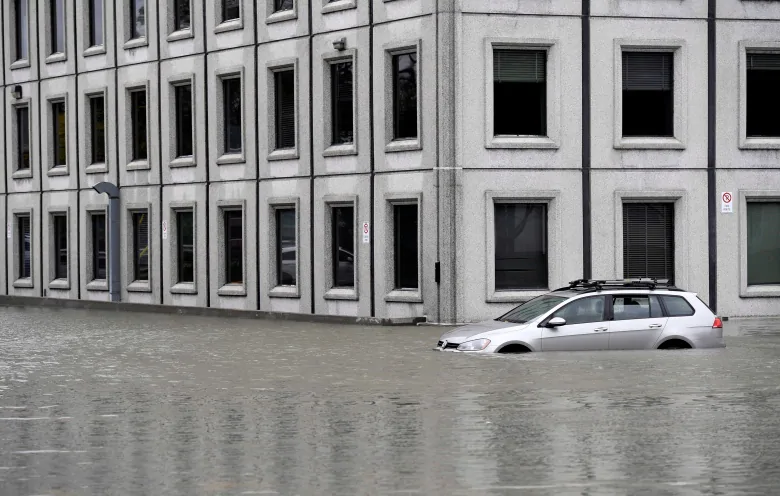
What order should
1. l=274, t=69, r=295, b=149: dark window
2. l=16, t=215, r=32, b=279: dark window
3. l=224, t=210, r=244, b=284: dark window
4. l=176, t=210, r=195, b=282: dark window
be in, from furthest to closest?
l=16, t=215, r=32, b=279: dark window → l=176, t=210, r=195, b=282: dark window → l=224, t=210, r=244, b=284: dark window → l=274, t=69, r=295, b=149: dark window

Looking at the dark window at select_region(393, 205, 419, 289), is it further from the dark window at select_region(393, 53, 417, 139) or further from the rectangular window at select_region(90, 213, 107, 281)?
the rectangular window at select_region(90, 213, 107, 281)

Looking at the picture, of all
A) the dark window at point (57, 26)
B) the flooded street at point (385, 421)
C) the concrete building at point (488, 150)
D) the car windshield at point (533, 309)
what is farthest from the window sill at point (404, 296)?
the dark window at point (57, 26)

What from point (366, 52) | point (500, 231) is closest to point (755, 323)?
point (500, 231)

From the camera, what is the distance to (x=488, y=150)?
33438mm

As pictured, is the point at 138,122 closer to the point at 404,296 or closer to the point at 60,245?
the point at 60,245

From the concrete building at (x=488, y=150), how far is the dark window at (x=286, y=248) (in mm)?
48

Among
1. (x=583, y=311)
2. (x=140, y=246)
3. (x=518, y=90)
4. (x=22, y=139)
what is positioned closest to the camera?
(x=583, y=311)

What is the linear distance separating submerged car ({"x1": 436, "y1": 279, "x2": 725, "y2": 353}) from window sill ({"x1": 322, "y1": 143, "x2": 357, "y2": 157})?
12.9 m

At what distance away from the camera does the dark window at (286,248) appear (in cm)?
3834

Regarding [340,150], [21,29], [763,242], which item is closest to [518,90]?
[340,150]

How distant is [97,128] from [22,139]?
4.63 meters

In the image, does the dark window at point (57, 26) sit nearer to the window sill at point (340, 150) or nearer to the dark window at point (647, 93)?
the window sill at point (340, 150)

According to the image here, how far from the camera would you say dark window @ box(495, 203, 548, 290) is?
33.8 meters

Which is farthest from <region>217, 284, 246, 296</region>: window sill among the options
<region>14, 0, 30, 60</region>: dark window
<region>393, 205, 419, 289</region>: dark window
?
<region>14, 0, 30, 60</region>: dark window
